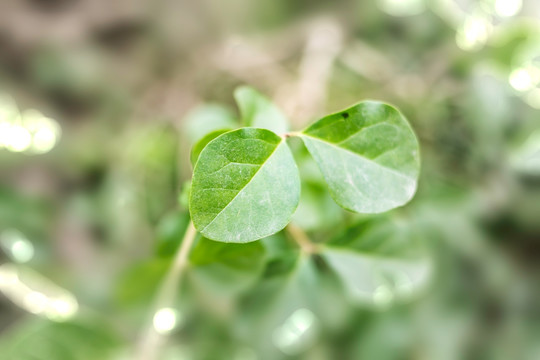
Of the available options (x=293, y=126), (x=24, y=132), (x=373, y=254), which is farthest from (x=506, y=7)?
(x=24, y=132)

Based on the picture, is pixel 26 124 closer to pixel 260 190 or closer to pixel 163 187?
pixel 163 187

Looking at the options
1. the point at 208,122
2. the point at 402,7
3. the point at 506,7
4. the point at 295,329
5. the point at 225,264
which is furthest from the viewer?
the point at 402,7

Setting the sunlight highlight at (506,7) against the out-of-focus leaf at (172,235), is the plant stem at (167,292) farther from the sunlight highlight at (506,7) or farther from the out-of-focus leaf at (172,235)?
the sunlight highlight at (506,7)

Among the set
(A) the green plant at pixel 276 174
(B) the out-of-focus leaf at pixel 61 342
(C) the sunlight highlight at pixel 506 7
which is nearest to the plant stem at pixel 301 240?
(A) the green plant at pixel 276 174

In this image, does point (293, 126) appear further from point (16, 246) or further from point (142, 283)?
point (16, 246)

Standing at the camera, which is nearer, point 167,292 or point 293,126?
point 167,292

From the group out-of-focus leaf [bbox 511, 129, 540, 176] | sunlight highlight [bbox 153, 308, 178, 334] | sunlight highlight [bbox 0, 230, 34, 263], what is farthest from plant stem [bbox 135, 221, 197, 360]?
out-of-focus leaf [bbox 511, 129, 540, 176]

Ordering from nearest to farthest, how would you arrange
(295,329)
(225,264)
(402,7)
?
(225,264), (295,329), (402,7)
